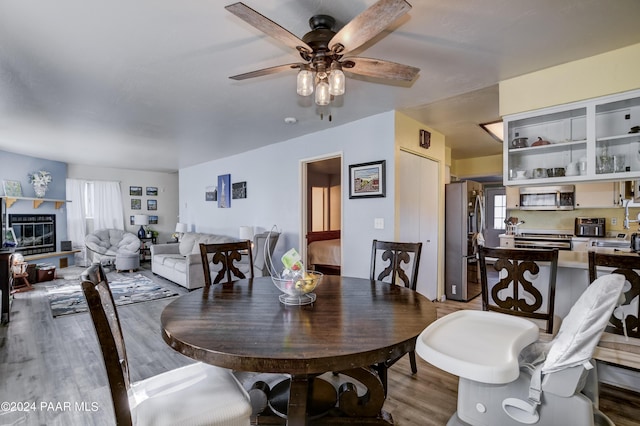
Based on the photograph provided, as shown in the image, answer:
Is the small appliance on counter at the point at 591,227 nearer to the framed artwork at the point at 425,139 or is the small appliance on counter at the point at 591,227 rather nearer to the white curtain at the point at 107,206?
the framed artwork at the point at 425,139

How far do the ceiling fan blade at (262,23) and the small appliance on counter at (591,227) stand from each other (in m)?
5.14

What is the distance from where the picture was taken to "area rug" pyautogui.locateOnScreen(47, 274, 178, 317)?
13.4 ft

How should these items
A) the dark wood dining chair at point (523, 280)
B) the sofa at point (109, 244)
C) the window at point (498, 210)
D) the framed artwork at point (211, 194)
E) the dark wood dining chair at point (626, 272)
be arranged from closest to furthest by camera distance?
the dark wood dining chair at point (626, 272)
the dark wood dining chair at point (523, 280)
the framed artwork at point (211, 194)
the sofa at point (109, 244)
the window at point (498, 210)

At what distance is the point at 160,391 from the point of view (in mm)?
1274

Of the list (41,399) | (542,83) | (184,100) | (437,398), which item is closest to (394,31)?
(542,83)

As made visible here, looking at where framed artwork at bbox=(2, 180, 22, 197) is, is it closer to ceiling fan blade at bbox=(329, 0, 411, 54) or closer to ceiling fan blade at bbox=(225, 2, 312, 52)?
ceiling fan blade at bbox=(225, 2, 312, 52)

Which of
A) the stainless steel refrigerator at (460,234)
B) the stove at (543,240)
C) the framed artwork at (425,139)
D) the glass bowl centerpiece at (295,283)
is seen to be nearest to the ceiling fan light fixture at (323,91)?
the glass bowl centerpiece at (295,283)

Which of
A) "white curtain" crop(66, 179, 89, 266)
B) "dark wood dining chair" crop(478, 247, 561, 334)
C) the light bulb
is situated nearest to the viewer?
the light bulb

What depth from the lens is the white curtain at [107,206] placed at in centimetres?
750

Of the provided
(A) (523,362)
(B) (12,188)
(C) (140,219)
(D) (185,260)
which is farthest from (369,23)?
(C) (140,219)

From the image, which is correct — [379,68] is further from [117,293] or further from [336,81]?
[117,293]

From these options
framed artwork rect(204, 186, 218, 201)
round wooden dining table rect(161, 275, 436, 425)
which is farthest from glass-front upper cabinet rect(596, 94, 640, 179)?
framed artwork rect(204, 186, 218, 201)

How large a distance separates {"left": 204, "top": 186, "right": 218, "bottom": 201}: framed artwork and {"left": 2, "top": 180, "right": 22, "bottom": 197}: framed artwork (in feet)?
11.3

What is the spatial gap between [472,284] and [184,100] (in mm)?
5102
